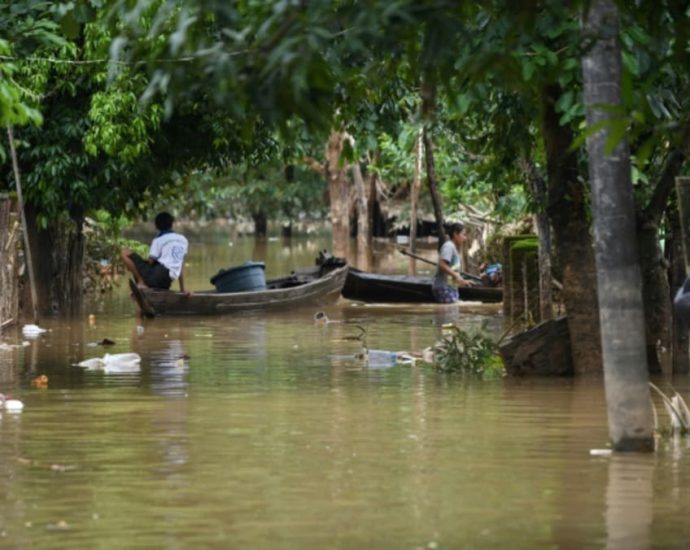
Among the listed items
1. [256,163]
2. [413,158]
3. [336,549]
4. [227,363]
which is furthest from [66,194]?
[336,549]

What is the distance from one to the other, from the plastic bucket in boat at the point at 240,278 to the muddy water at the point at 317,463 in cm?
936

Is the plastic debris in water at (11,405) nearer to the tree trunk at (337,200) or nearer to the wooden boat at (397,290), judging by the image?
the wooden boat at (397,290)

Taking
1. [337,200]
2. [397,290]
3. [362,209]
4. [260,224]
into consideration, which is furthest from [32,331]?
[260,224]

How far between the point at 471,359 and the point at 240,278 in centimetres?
1138

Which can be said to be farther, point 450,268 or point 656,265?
point 450,268

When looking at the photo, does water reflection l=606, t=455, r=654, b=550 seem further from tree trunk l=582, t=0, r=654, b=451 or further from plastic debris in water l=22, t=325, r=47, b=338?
plastic debris in water l=22, t=325, r=47, b=338

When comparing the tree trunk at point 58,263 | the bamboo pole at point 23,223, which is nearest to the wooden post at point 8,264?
the bamboo pole at point 23,223

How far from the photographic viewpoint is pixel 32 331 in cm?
2044

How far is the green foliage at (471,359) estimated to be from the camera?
1495cm

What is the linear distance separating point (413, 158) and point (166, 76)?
93.9 ft

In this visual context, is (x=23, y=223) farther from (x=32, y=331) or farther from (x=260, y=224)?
(x=260, y=224)

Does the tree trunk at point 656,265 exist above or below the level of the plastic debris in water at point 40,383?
above

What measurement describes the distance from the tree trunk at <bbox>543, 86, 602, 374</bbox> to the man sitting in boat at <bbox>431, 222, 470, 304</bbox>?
1028cm

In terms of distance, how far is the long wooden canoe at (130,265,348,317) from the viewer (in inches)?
943
